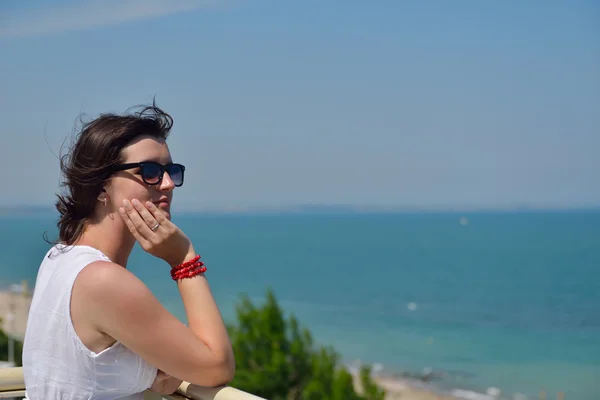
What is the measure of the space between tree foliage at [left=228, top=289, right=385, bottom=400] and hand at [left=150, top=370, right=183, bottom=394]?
23.4 feet

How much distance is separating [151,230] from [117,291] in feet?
0.73

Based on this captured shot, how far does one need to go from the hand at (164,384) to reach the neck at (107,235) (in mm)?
334

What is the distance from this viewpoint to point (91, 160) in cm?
192

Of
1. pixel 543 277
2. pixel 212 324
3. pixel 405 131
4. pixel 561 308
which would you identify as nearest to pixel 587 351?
pixel 561 308

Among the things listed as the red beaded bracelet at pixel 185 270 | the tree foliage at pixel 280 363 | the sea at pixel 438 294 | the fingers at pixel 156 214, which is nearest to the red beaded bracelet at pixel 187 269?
the red beaded bracelet at pixel 185 270

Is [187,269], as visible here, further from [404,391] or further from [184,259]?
[404,391]

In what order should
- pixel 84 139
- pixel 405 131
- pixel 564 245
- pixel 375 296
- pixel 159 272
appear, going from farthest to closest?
1. pixel 405 131
2. pixel 564 245
3. pixel 159 272
4. pixel 375 296
5. pixel 84 139

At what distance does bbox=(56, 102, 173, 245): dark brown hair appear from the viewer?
1913mm

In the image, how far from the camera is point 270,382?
9289 mm

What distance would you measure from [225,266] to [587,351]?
156 feet

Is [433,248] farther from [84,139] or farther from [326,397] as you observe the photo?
[84,139]

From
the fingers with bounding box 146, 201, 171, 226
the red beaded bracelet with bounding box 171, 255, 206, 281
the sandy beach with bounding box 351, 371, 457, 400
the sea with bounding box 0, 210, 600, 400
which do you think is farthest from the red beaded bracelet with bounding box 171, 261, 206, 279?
the sandy beach with bounding box 351, 371, 457, 400

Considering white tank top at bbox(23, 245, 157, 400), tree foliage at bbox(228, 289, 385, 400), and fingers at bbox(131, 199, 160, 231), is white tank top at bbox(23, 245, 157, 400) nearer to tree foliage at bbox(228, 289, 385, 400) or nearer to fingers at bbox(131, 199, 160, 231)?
fingers at bbox(131, 199, 160, 231)

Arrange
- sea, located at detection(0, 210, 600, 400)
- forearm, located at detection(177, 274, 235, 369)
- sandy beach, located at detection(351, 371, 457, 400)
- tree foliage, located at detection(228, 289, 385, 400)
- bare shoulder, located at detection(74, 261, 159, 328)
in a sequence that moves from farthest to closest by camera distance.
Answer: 1. sea, located at detection(0, 210, 600, 400)
2. sandy beach, located at detection(351, 371, 457, 400)
3. tree foliage, located at detection(228, 289, 385, 400)
4. forearm, located at detection(177, 274, 235, 369)
5. bare shoulder, located at detection(74, 261, 159, 328)
